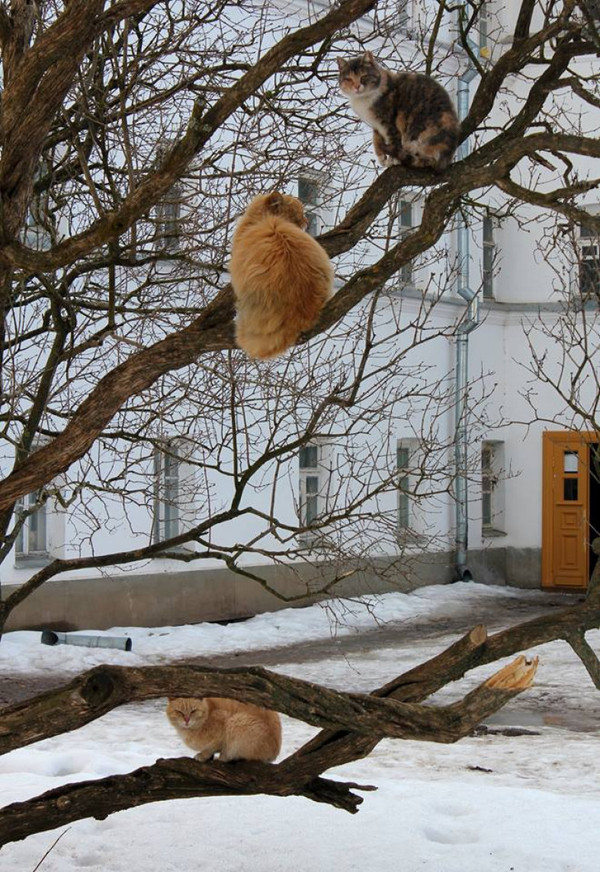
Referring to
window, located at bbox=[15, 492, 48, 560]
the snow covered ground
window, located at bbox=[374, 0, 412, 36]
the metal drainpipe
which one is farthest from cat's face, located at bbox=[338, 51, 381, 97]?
the metal drainpipe

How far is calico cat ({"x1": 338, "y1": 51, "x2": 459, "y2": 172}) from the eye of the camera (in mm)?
6426

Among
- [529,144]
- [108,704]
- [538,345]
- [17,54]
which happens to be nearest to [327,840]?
[108,704]

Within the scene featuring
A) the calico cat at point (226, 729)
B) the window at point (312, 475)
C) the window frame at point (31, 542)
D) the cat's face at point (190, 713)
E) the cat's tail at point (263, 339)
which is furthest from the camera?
the window at point (312, 475)

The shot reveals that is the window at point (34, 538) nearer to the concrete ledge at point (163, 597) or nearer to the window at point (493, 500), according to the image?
the concrete ledge at point (163, 597)

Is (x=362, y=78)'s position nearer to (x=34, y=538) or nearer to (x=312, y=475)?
(x=34, y=538)

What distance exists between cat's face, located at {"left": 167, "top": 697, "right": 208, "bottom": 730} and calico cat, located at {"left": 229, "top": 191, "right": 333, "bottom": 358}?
2458 mm

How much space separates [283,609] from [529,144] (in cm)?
1315

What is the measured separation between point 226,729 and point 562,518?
52.8ft

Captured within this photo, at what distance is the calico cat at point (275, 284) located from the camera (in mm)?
4727

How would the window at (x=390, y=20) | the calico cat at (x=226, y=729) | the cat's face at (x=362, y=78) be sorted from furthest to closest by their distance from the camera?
the window at (x=390, y=20), the cat's face at (x=362, y=78), the calico cat at (x=226, y=729)

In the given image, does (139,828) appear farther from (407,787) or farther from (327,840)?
(407,787)

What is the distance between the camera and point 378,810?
7137 mm

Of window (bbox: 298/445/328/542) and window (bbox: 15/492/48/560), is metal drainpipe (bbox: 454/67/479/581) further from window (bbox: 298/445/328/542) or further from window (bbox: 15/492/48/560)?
window (bbox: 15/492/48/560)

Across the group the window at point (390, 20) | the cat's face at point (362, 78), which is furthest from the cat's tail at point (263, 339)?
the window at point (390, 20)
